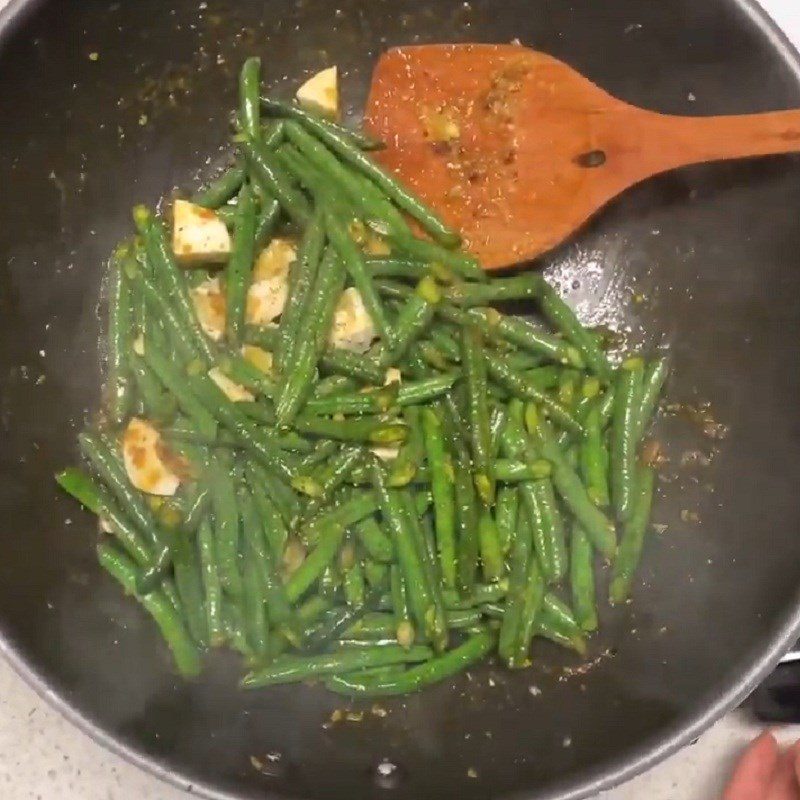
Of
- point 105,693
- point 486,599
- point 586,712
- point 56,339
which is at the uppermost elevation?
point 56,339

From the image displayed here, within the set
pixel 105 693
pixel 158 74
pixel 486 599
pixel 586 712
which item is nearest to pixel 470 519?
pixel 486 599

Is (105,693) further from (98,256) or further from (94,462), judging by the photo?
(98,256)

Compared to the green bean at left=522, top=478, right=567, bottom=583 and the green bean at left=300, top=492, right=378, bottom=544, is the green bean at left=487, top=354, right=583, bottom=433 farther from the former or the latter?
the green bean at left=300, top=492, right=378, bottom=544

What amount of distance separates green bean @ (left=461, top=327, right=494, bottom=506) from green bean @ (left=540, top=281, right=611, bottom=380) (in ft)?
0.92

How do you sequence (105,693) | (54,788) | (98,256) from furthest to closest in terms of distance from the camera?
(98,256) < (54,788) < (105,693)

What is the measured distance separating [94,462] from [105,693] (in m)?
0.65

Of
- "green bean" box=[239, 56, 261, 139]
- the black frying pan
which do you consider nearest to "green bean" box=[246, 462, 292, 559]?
the black frying pan

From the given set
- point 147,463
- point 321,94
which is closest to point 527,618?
point 147,463

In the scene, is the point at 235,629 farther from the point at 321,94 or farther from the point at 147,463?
the point at 321,94

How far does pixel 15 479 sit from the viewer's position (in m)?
2.26

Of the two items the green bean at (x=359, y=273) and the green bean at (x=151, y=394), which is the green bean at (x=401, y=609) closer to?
the green bean at (x=359, y=273)

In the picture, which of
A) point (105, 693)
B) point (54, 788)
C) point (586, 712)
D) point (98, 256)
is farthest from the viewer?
point (98, 256)

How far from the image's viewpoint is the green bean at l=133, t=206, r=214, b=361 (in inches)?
96.8

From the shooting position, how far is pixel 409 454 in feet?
7.79
